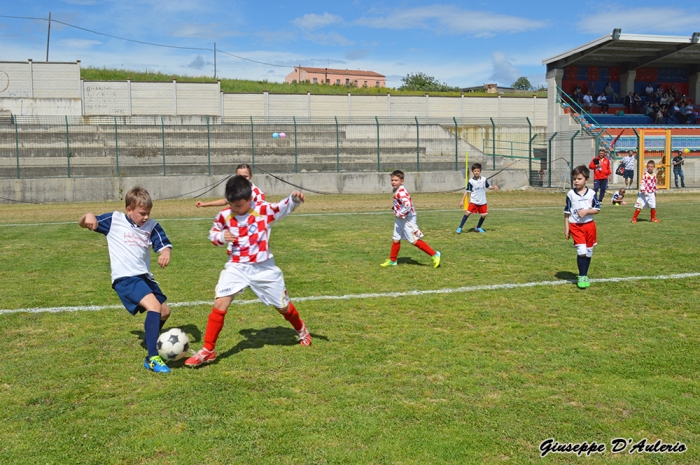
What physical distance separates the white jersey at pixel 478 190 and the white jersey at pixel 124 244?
9900mm

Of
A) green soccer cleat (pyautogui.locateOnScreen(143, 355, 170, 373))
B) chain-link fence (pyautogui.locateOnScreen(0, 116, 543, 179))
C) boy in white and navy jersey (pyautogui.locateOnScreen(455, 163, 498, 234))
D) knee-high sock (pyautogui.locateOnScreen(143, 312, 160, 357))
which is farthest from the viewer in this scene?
chain-link fence (pyautogui.locateOnScreen(0, 116, 543, 179))

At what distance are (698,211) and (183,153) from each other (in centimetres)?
2354

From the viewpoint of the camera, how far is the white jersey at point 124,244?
560 centimetres

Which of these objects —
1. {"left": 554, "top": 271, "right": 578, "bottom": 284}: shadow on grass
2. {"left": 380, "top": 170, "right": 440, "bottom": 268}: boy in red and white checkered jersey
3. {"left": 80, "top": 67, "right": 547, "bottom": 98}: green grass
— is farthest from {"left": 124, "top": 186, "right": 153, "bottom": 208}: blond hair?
{"left": 80, "top": 67, "right": 547, "bottom": 98}: green grass

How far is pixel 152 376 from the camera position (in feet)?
16.8

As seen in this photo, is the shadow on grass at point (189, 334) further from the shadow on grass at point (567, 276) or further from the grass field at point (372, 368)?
the shadow on grass at point (567, 276)

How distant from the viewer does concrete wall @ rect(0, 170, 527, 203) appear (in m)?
26.2

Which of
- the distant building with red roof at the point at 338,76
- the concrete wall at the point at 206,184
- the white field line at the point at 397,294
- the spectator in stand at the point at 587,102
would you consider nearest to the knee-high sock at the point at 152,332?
the white field line at the point at 397,294

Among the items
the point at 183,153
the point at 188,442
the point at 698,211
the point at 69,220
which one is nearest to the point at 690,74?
the point at 698,211

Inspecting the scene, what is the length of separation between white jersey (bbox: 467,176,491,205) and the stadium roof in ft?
74.3

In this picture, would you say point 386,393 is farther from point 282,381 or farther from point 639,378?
point 639,378

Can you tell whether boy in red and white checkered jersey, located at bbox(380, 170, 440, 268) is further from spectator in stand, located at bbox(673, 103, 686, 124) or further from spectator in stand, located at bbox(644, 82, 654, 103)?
spectator in stand, located at bbox(644, 82, 654, 103)

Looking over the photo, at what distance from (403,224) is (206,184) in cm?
1914

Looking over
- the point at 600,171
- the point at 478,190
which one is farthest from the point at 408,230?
the point at 600,171
